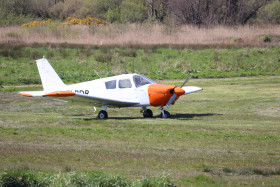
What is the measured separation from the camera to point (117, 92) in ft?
56.0

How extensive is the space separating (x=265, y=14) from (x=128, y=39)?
31.9m

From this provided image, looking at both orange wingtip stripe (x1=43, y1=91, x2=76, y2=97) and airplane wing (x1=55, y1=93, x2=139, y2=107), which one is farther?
airplane wing (x1=55, y1=93, x2=139, y2=107)

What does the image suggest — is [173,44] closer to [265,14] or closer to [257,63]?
[257,63]

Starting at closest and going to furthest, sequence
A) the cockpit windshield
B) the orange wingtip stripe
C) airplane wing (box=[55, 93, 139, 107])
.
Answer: the orange wingtip stripe → airplane wing (box=[55, 93, 139, 107]) → the cockpit windshield

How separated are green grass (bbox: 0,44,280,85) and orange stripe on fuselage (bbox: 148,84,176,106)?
41.7 feet

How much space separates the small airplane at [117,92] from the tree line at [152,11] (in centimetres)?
2860

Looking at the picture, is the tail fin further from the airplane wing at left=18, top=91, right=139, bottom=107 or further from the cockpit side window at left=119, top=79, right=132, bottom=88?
the cockpit side window at left=119, top=79, right=132, bottom=88

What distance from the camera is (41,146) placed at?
36.4 feet

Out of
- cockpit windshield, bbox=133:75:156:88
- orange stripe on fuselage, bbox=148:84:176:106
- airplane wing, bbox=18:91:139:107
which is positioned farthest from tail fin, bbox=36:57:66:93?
orange stripe on fuselage, bbox=148:84:176:106

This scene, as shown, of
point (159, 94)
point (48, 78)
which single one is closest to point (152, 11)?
point (48, 78)

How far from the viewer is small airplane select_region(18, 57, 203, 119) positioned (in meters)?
16.5

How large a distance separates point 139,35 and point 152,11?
2012 centimetres

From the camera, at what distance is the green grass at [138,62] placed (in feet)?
100

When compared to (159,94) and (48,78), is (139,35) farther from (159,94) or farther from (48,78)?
(159,94)
